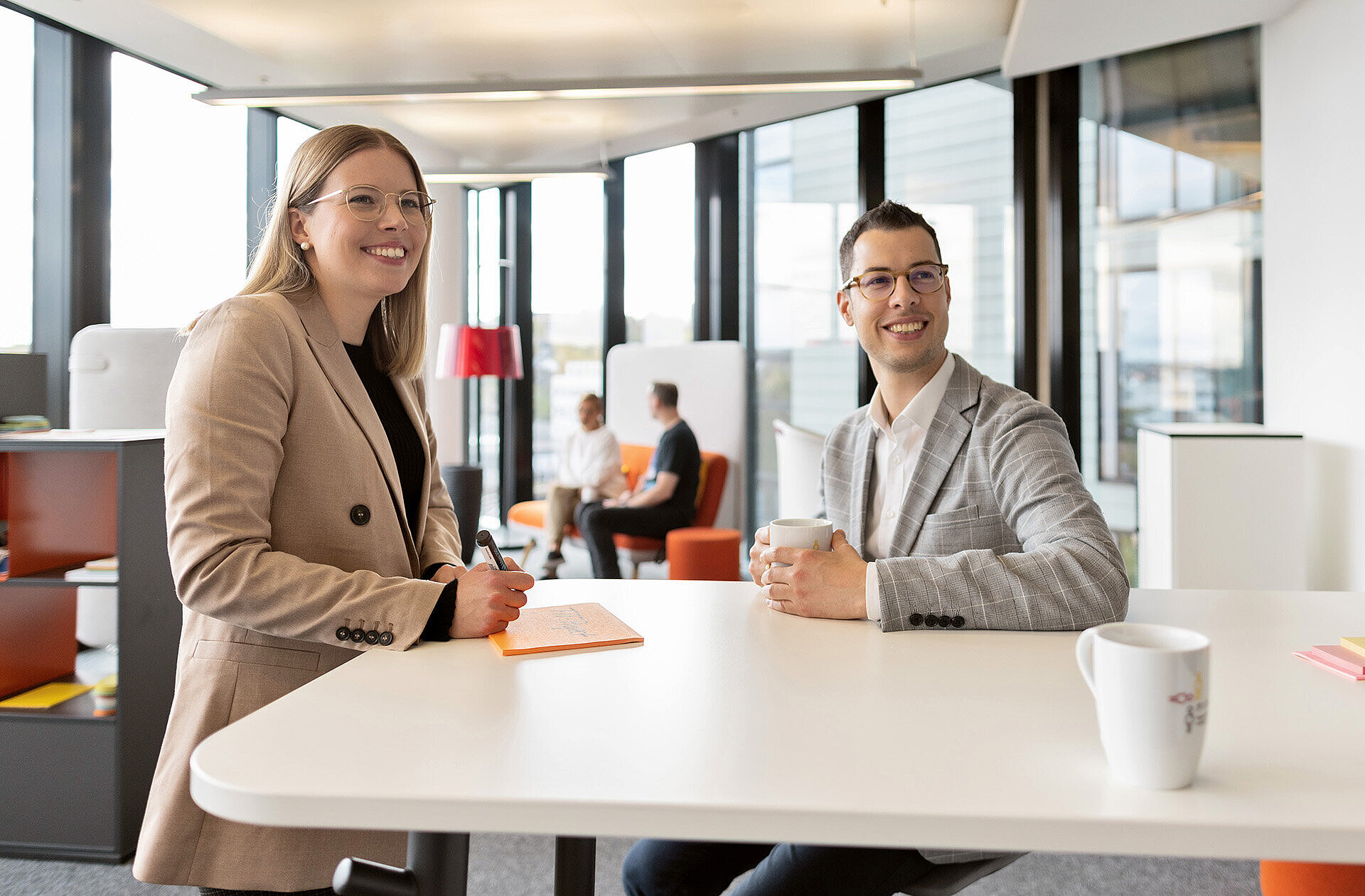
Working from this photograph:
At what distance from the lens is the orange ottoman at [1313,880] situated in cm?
131

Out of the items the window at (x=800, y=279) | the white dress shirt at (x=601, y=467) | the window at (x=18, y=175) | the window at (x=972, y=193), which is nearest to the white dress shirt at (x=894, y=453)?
the window at (x=972, y=193)

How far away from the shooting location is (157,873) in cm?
130

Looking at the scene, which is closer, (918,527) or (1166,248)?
(918,527)

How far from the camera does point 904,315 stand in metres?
1.85

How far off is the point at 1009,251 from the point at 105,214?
506cm

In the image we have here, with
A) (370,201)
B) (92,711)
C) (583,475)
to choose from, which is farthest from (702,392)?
(370,201)

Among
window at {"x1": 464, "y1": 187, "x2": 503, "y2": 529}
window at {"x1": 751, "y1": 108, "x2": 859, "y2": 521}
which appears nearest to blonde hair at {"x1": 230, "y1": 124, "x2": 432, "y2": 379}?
window at {"x1": 751, "y1": 108, "x2": 859, "y2": 521}

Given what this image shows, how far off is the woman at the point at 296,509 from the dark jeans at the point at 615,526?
3945mm

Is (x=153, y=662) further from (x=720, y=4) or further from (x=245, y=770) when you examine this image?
(x=720, y=4)

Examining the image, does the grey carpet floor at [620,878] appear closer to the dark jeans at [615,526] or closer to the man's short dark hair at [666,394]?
the dark jeans at [615,526]

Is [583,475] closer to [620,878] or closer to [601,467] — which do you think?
[601,467]

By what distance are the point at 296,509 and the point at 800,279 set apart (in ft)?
18.2

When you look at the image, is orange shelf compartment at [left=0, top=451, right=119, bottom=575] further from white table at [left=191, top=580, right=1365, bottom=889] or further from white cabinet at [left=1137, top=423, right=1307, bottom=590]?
white cabinet at [left=1137, top=423, right=1307, bottom=590]

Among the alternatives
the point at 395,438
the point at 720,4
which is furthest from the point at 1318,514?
the point at 395,438
